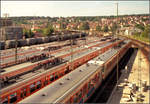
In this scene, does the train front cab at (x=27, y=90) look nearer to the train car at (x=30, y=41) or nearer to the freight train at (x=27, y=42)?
the freight train at (x=27, y=42)

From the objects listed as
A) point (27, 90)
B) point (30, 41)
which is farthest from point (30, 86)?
point (30, 41)

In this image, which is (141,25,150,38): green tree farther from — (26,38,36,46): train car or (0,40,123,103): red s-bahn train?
(0,40,123,103): red s-bahn train

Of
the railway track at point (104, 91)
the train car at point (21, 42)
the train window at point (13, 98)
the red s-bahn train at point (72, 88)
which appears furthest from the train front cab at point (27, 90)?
the train car at point (21, 42)

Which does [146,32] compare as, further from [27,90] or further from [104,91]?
[27,90]

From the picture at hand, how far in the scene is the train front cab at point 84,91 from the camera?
40.9 feet

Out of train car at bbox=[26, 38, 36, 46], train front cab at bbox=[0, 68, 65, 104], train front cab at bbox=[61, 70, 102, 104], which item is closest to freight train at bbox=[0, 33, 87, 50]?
train car at bbox=[26, 38, 36, 46]

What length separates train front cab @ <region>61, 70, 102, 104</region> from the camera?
40.9 ft

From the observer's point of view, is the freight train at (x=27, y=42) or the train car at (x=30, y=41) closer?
the freight train at (x=27, y=42)

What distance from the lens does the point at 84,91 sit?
15.1m

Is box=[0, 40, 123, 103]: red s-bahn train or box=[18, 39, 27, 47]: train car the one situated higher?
box=[18, 39, 27, 47]: train car

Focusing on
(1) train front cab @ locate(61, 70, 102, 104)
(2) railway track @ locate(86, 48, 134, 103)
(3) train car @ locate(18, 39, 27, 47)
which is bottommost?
(2) railway track @ locate(86, 48, 134, 103)

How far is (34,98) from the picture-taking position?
11.1 meters

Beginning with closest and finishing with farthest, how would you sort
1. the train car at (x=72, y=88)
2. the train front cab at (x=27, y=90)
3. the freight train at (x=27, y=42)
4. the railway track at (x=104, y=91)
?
the train car at (x=72, y=88)
the train front cab at (x=27, y=90)
the railway track at (x=104, y=91)
the freight train at (x=27, y=42)

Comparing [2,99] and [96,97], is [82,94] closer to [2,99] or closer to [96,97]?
[96,97]
